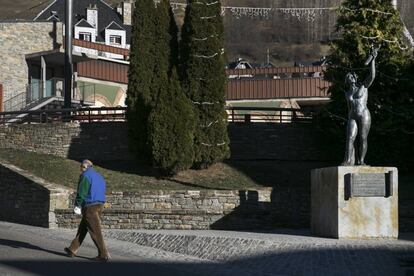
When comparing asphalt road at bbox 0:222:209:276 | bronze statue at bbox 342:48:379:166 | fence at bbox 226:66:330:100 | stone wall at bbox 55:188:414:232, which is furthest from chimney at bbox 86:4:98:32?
bronze statue at bbox 342:48:379:166

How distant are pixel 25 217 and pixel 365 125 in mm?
9806

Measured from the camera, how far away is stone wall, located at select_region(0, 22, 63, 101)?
44.6 metres

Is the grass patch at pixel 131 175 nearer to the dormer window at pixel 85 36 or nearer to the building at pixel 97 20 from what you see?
the building at pixel 97 20

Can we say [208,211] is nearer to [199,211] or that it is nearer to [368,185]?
[199,211]

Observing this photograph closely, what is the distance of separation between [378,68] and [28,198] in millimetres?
14436

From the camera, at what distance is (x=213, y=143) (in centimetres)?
3006

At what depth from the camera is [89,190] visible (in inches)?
595

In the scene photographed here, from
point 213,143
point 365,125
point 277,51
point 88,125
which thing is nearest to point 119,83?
point 88,125

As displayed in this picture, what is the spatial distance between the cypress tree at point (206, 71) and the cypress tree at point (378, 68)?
14.0 feet

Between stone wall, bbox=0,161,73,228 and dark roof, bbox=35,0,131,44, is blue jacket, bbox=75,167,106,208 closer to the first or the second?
stone wall, bbox=0,161,73,228

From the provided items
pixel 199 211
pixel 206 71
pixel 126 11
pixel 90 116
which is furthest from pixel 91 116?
pixel 126 11

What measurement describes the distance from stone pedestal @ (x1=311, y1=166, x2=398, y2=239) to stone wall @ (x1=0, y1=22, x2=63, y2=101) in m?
29.7

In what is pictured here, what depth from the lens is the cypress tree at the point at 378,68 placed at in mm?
30906

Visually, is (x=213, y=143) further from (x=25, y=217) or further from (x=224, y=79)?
(x=25, y=217)
